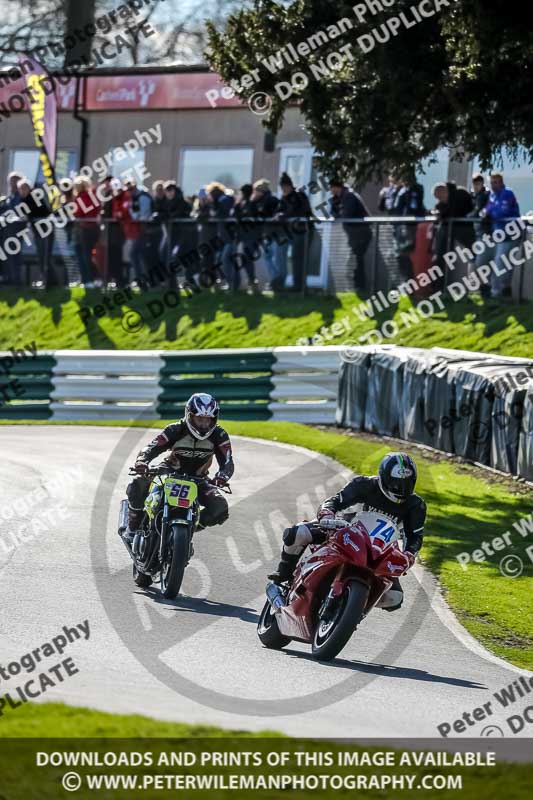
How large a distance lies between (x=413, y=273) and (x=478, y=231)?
1665 millimetres

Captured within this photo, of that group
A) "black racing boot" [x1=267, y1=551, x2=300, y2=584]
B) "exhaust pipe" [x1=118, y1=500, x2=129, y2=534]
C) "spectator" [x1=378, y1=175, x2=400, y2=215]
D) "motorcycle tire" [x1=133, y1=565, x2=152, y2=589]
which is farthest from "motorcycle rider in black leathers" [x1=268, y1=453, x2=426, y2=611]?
"spectator" [x1=378, y1=175, x2=400, y2=215]

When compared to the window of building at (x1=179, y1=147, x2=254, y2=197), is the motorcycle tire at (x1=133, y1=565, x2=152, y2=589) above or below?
below

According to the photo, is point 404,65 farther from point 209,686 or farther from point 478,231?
point 209,686

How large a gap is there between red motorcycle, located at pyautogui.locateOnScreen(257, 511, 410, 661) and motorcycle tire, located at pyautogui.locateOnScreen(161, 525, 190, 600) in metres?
1.46

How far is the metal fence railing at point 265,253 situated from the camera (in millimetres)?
20641

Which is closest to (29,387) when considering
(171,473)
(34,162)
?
(34,162)

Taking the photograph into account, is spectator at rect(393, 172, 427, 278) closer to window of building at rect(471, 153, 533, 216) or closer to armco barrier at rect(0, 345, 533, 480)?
window of building at rect(471, 153, 533, 216)

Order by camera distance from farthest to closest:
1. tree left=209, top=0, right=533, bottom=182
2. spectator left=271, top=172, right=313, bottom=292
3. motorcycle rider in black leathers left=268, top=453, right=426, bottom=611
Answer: spectator left=271, top=172, right=313, bottom=292 → tree left=209, top=0, right=533, bottom=182 → motorcycle rider in black leathers left=268, top=453, right=426, bottom=611

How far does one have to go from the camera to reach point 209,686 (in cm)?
854

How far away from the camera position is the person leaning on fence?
65.9 ft

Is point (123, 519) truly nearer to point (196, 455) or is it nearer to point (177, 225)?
point (196, 455)

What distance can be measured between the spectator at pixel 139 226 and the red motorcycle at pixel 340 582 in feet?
51.7

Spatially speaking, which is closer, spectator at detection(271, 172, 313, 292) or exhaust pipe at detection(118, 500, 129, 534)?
exhaust pipe at detection(118, 500, 129, 534)

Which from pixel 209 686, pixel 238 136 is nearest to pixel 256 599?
pixel 209 686
